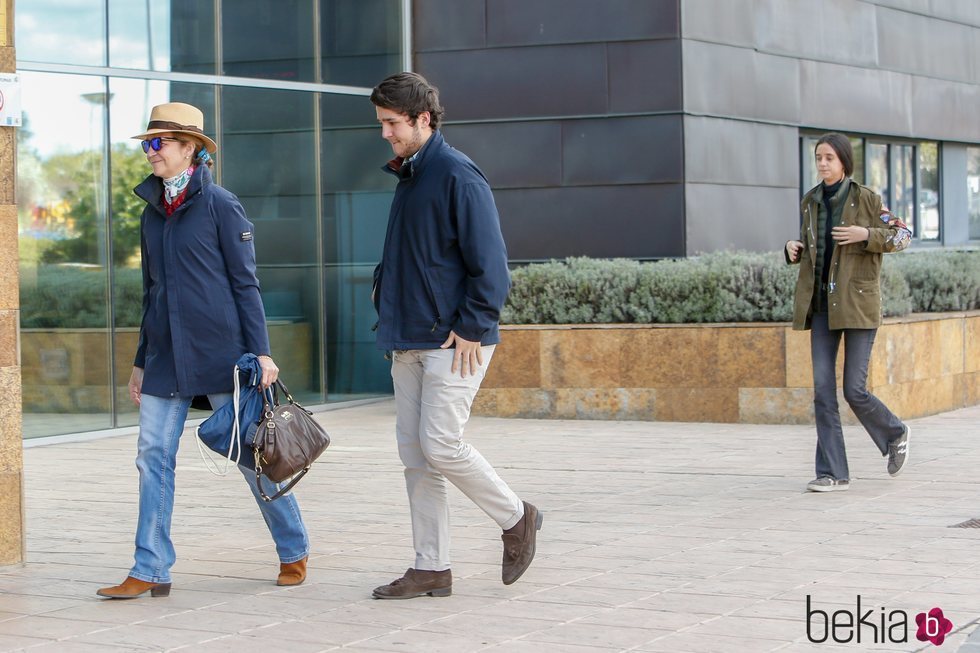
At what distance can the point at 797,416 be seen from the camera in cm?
1177

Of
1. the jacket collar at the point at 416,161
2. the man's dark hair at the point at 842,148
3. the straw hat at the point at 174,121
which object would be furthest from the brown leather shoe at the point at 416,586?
the man's dark hair at the point at 842,148

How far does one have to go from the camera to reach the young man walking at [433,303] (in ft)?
18.8

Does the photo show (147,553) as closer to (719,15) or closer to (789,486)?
(789,486)

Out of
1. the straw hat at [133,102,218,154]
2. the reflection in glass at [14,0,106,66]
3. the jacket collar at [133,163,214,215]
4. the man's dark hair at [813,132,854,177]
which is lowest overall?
the jacket collar at [133,163,214,215]

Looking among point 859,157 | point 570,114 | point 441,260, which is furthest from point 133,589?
point 859,157

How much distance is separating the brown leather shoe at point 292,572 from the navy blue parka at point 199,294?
75 cm

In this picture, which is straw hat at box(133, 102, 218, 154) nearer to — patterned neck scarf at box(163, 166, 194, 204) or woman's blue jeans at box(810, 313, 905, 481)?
patterned neck scarf at box(163, 166, 194, 204)

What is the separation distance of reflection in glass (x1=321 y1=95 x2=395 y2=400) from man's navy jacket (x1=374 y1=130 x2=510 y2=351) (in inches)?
328

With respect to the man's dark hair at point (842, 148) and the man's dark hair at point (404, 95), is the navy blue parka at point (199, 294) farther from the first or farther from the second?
the man's dark hair at point (842, 148)

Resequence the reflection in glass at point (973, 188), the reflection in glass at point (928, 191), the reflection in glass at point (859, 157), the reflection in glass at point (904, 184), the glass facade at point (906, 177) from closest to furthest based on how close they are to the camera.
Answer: the reflection in glass at point (859, 157) → the glass facade at point (906, 177) → the reflection in glass at point (904, 184) → the reflection in glass at point (928, 191) → the reflection in glass at point (973, 188)

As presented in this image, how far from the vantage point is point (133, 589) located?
600cm

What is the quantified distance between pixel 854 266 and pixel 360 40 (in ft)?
23.2

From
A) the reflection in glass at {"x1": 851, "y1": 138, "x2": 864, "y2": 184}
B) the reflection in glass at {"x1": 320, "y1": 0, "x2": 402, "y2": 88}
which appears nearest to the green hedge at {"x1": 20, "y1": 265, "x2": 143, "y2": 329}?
the reflection in glass at {"x1": 320, "y1": 0, "x2": 402, "y2": 88}

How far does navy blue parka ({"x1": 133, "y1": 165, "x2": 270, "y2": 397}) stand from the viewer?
6055 mm
